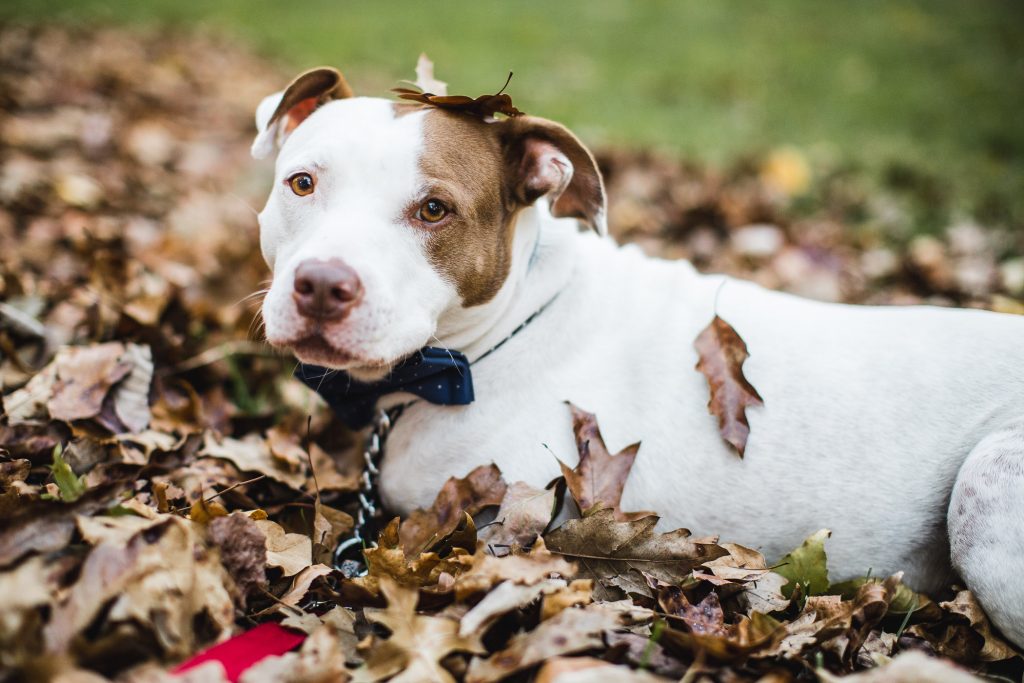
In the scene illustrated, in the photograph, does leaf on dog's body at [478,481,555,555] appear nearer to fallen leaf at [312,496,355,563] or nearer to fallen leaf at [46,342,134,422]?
fallen leaf at [312,496,355,563]

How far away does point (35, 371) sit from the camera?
120 inches

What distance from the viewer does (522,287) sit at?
112 inches

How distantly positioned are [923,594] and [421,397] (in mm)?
1861

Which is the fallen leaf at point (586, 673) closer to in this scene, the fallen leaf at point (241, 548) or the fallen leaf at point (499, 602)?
the fallen leaf at point (499, 602)

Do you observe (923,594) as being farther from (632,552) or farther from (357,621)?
(357,621)

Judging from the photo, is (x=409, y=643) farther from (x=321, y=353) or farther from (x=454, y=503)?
(x=321, y=353)

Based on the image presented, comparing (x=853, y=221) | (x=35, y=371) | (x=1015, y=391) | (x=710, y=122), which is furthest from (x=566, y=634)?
(x=710, y=122)

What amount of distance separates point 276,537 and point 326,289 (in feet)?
2.52

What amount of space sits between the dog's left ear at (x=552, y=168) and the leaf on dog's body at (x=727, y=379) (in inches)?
22.3

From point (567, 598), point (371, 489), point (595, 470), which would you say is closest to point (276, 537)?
point (371, 489)

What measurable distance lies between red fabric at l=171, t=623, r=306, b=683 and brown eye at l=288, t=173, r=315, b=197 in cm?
136

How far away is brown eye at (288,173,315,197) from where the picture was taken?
8.21 ft

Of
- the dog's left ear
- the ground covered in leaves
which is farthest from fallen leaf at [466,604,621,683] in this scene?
the dog's left ear

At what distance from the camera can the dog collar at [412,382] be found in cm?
260
